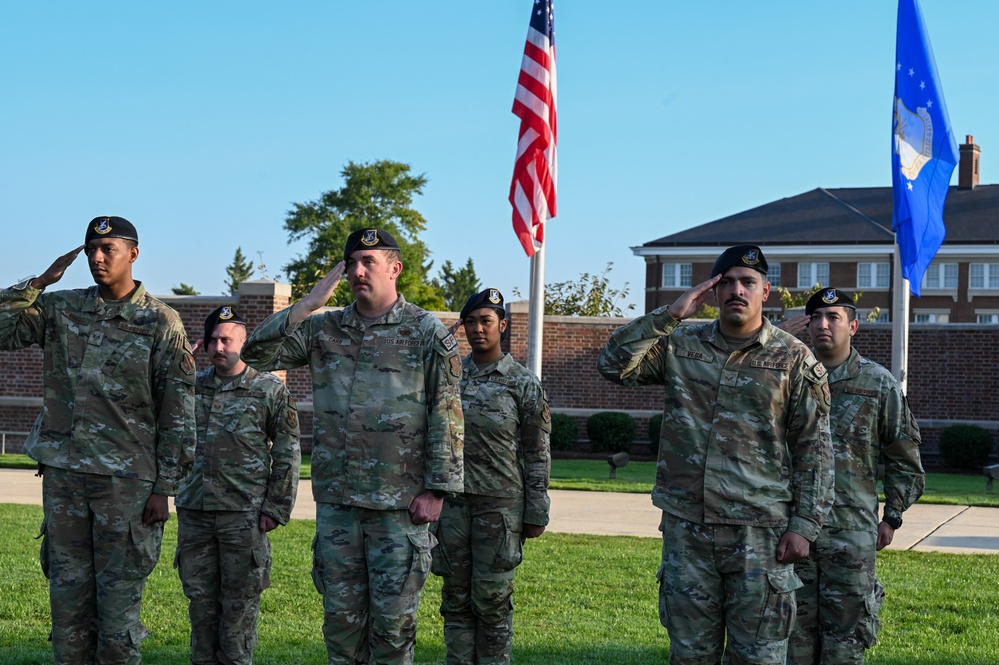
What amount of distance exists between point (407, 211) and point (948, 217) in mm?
31520

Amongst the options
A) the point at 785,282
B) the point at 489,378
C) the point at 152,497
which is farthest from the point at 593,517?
the point at 785,282

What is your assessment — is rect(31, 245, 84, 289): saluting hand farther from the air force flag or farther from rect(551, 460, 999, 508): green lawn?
the air force flag

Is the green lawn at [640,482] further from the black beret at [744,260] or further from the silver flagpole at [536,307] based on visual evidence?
the black beret at [744,260]

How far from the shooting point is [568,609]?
29.3 ft

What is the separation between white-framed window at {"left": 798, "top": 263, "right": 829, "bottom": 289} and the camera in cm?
5550

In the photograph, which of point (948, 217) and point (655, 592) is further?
point (948, 217)

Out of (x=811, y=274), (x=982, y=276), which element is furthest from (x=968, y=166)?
(x=811, y=274)

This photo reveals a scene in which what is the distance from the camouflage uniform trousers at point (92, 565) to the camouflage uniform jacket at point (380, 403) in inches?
40.3

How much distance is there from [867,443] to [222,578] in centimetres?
372

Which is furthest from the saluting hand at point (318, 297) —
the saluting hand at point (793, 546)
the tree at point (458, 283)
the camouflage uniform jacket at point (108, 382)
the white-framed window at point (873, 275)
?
the tree at point (458, 283)

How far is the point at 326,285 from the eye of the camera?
5473mm

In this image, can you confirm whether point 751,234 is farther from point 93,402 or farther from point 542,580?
point 93,402

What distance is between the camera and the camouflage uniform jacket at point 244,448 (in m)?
6.69

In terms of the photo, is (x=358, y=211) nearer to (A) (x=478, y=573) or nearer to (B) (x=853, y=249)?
(B) (x=853, y=249)
